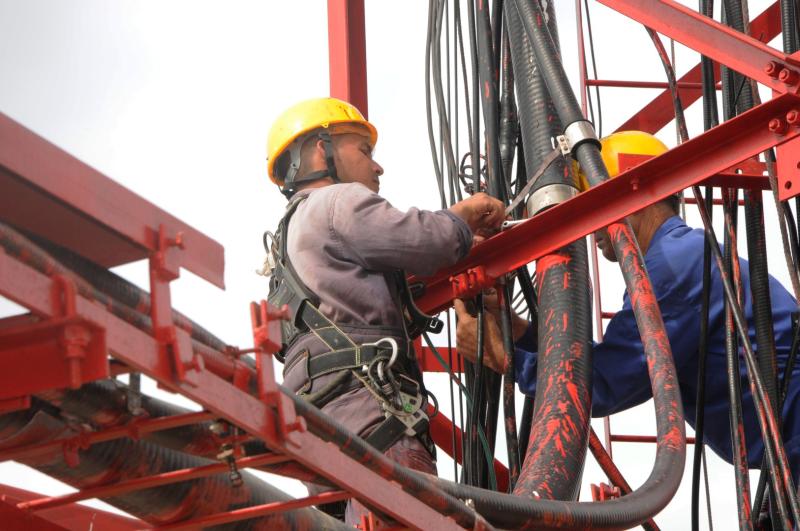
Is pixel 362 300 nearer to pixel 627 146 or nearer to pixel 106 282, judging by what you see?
pixel 627 146

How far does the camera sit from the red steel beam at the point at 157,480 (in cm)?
295

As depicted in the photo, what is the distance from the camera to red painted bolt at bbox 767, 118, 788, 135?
4852mm

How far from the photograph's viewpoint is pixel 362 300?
5055mm

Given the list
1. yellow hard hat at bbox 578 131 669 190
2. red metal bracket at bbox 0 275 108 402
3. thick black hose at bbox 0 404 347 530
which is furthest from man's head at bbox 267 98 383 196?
red metal bracket at bbox 0 275 108 402

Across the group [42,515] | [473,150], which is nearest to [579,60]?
[473,150]

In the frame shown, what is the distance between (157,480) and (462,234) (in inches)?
96.6

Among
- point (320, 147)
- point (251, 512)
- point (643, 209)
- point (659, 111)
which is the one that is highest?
point (659, 111)

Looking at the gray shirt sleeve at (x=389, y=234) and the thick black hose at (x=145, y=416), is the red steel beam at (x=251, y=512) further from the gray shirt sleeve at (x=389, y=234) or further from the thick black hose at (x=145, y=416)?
the gray shirt sleeve at (x=389, y=234)

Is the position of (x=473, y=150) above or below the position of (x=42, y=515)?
above

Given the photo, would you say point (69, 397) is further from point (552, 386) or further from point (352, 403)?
point (552, 386)

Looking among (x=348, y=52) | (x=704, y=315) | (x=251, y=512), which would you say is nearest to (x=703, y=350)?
(x=704, y=315)

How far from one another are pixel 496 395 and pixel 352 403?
131 centimetres

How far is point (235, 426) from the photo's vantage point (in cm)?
287

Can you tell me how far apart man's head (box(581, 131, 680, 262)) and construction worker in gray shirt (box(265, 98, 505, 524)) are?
3.69 feet
